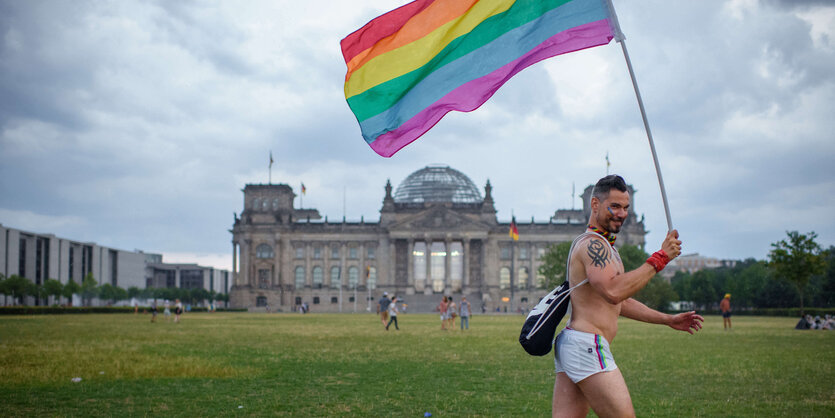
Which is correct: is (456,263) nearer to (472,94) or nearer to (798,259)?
(798,259)

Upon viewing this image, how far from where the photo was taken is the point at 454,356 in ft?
63.6

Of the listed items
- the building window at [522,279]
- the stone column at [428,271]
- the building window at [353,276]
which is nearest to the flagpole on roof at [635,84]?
the stone column at [428,271]

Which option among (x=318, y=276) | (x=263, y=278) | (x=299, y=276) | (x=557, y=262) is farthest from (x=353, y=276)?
(x=557, y=262)

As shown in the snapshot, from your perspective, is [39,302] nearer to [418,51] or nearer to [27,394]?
[27,394]

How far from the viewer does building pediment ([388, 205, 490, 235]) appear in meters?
118

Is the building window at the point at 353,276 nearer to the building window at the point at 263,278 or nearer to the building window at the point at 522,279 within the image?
the building window at the point at 263,278

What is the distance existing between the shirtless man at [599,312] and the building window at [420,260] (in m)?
115

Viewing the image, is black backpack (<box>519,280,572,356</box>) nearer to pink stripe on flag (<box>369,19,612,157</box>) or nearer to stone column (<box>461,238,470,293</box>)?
pink stripe on flag (<box>369,19,612,157</box>)

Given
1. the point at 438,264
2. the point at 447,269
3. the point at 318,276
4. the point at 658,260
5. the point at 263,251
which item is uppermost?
the point at 263,251

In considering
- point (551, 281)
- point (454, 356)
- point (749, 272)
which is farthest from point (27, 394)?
point (749, 272)

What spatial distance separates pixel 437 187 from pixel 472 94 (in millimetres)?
122279

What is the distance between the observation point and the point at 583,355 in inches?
212

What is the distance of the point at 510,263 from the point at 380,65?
376 ft

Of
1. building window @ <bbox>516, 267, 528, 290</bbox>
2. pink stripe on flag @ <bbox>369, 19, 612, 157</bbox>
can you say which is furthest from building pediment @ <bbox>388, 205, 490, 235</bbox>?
pink stripe on flag @ <bbox>369, 19, 612, 157</bbox>
